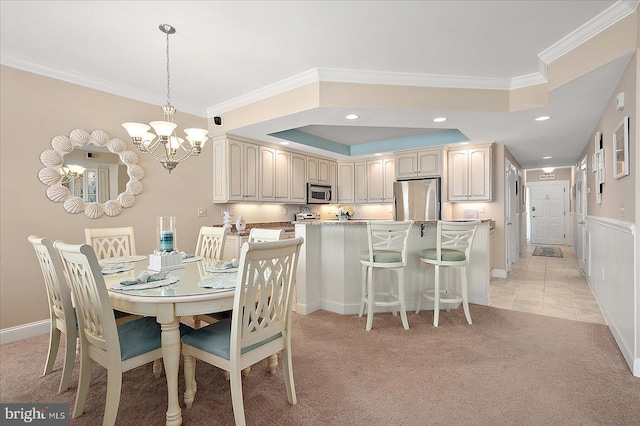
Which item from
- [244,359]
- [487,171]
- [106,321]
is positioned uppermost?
[487,171]

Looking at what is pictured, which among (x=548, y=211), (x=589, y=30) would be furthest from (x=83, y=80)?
(x=548, y=211)

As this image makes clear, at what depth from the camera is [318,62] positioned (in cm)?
314

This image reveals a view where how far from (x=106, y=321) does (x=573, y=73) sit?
3.88m

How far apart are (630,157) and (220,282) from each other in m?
3.13

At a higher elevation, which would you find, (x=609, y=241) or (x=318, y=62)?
(x=318, y=62)

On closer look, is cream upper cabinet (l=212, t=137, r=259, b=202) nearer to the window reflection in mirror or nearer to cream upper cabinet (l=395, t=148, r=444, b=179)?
the window reflection in mirror

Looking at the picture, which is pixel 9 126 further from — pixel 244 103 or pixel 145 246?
pixel 244 103

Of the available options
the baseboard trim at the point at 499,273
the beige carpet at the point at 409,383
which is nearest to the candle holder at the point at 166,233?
the beige carpet at the point at 409,383

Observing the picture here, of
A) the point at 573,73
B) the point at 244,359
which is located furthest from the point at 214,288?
the point at 573,73

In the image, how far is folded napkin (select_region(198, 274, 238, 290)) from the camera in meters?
1.76

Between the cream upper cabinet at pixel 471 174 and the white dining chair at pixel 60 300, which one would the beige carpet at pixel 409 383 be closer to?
the white dining chair at pixel 60 300

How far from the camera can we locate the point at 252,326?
1677mm

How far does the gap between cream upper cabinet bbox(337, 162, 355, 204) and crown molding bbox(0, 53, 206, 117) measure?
11.5ft

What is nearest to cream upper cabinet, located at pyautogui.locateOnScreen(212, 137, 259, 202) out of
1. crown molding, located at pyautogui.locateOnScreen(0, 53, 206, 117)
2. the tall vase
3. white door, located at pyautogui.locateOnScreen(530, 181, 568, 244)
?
the tall vase
